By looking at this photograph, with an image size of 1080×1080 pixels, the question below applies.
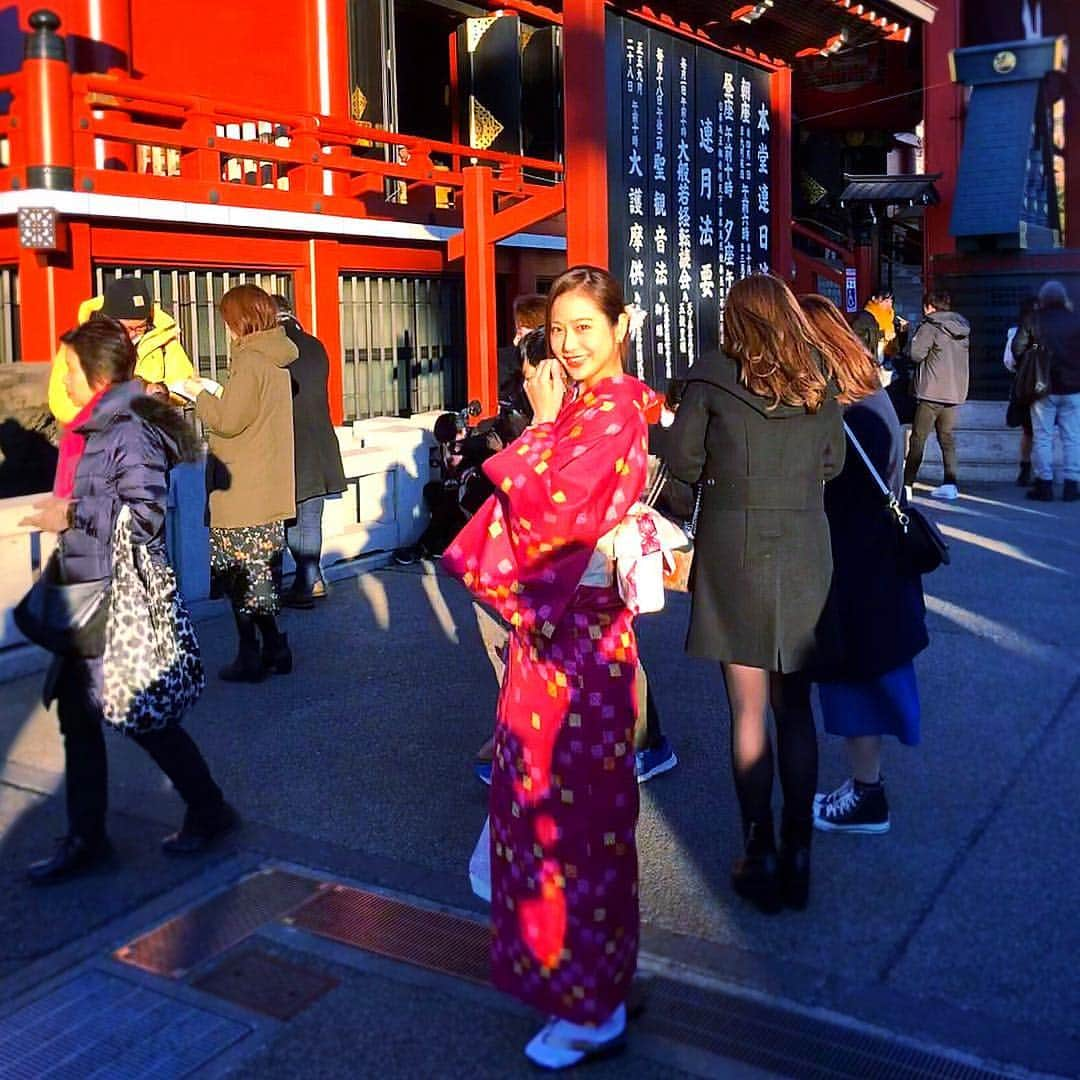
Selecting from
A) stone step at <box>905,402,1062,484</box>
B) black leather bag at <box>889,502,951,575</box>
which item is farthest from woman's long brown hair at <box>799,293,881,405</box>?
stone step at <box>905,402,1062,484</box>

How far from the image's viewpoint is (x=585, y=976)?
9.16ft

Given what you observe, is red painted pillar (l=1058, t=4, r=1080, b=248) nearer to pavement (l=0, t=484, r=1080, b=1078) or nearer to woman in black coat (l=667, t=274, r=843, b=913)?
pavement (l=0, t=484, r=1080, b=1078)

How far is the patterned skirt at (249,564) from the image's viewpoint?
560 centimetres

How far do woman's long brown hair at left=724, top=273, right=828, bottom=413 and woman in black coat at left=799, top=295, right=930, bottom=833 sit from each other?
17 centimetres

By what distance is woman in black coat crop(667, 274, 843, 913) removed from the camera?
3348 mm


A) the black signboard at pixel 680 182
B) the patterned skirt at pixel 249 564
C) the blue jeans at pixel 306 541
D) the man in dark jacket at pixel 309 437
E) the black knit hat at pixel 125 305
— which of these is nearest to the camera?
the patterned skirt at pixel 249 564

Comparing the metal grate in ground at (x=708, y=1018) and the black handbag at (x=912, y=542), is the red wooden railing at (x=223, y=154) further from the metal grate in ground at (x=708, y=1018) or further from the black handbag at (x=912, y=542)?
the metal grate in ground at (x=708, y=1018)

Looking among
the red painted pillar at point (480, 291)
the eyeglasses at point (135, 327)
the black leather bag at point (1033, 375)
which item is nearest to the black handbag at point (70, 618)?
the eyeglasses at point (135, 327)

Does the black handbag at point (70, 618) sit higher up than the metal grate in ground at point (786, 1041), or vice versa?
the black handbag at point (70, 618)

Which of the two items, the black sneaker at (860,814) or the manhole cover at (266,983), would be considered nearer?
the manhole cover at (266,983)

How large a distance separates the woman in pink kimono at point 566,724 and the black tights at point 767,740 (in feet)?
2.10

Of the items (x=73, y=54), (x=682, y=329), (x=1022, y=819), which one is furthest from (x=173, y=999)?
(x=73, y=54)

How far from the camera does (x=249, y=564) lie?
18.5ft

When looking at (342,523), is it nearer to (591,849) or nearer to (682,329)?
(682,329)
